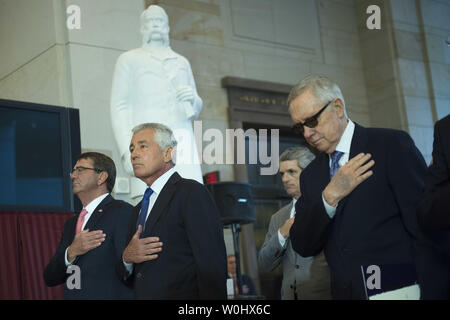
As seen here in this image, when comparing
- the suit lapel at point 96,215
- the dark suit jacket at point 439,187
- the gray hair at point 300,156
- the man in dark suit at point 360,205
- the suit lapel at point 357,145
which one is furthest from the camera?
the gray hair at point 300,156

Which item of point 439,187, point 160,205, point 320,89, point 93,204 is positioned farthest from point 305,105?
point 93,204

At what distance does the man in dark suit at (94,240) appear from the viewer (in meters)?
3.05

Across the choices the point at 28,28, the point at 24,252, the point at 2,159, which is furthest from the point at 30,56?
the point at 24,252

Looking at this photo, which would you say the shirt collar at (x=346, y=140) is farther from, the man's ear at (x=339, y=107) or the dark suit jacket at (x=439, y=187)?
the dark suit jacket at (x=439, y=187)

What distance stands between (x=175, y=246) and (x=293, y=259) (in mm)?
908

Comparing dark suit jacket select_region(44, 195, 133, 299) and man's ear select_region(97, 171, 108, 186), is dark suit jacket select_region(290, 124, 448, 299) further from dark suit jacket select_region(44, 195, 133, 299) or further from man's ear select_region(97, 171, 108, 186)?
man's ear select_region(97, 171, 108, 186)

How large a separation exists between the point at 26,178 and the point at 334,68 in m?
6.13

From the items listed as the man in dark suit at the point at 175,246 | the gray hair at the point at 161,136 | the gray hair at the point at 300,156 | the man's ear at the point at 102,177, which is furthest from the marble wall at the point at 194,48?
the man in dark suit at the point at 175,246

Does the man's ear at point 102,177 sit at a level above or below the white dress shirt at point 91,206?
above

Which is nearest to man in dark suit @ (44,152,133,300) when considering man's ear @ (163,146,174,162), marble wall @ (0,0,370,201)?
man's ear @ (163,146,174,162)

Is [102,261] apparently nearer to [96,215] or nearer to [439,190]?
Answer: [96,215]

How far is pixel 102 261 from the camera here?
10.2ft

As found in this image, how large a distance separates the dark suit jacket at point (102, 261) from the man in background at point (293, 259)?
2.57 feet
